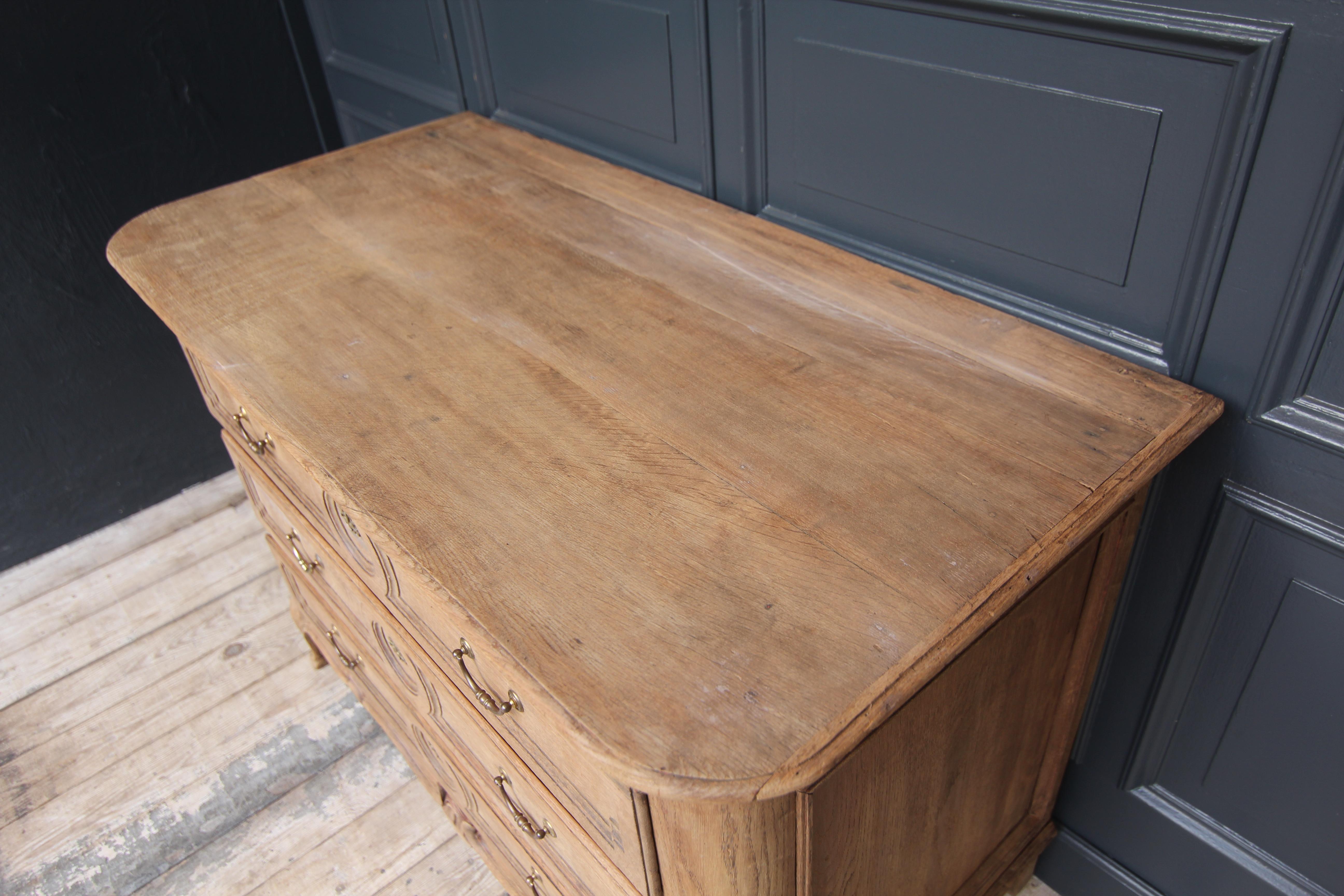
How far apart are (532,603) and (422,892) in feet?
3.66

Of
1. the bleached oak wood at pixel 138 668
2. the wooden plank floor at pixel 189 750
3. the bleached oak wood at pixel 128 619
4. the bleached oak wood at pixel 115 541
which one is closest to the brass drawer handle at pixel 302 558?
the wooden plank floor at pixel 189 750

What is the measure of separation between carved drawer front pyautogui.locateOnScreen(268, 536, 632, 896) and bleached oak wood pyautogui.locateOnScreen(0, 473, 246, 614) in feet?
2.71

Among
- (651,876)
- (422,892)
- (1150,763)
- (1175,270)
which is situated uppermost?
(1175,270)

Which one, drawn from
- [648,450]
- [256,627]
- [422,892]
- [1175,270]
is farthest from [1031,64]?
[256,627]

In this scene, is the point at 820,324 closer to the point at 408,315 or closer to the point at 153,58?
the point at 408,315

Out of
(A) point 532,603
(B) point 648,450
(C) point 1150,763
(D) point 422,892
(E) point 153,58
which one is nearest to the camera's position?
(A) point 532,603

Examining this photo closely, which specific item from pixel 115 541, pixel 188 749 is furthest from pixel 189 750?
pixel 115 541

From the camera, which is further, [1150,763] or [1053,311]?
[1150,763]

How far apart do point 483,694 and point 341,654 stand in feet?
3.02

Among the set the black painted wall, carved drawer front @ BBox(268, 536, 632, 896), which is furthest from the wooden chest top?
the black painted wall

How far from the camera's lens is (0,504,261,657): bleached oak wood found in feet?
7.38

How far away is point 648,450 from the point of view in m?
1.01

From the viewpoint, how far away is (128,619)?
2260 millimetres

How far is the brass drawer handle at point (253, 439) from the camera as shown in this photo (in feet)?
4.61
